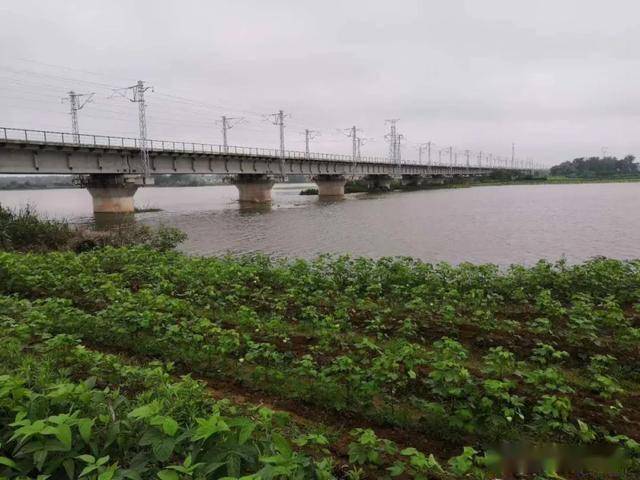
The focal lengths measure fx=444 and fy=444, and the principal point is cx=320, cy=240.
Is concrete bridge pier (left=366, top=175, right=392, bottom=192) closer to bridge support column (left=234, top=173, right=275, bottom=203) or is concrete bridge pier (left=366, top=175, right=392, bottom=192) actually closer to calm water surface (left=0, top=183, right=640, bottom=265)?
bridge support column (left=234, top=173, right=275, bottom=203)

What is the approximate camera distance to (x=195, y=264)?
13406mm

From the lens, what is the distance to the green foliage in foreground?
415 cm

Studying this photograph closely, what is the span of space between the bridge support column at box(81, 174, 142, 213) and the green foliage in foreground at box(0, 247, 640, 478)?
36.3 meters

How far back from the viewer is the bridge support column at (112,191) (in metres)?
46.2

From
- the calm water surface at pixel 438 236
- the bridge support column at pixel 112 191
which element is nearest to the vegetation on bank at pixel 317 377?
the calm water surface at pixel 438 236

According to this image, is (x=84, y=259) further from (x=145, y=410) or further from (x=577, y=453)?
(x=577, y=453)

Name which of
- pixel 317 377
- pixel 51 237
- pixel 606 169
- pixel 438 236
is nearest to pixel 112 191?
pixel 51 237

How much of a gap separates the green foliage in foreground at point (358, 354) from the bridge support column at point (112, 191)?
119ft

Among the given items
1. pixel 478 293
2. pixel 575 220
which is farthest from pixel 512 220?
pixel 478 293

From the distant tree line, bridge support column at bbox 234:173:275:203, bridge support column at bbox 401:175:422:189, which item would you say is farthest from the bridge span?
the distant tree line

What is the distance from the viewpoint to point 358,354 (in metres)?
6.92

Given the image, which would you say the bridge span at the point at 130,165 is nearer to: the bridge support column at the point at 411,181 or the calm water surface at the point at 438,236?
the calm water surface at the point at 438,236

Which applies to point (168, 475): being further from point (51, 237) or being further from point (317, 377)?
point (51, 237)

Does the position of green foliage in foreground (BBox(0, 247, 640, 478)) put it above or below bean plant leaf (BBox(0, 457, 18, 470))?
below
